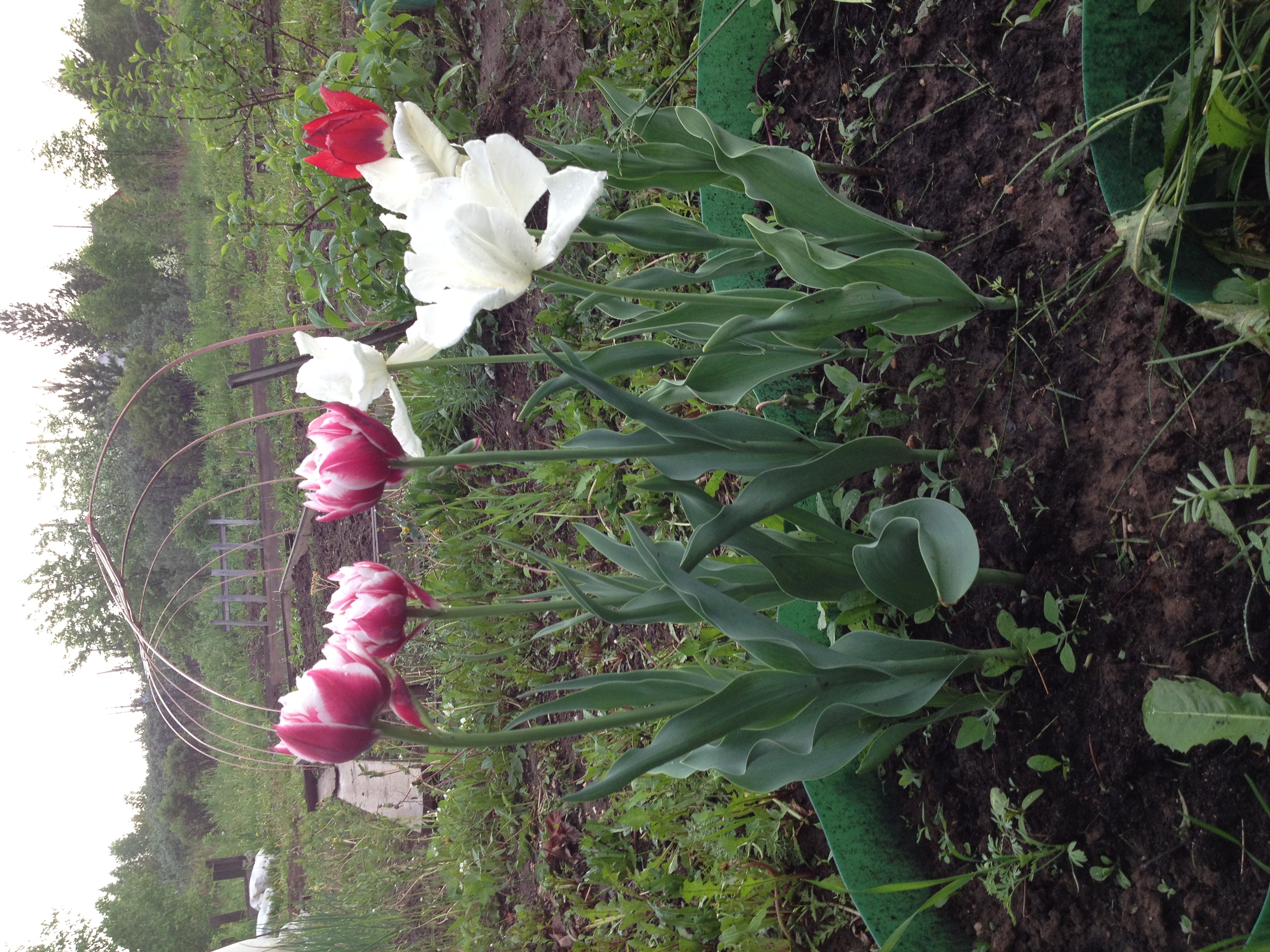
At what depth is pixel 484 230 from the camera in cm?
71

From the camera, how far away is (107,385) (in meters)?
10.5

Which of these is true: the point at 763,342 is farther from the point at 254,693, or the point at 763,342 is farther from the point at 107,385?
the point at 107,385

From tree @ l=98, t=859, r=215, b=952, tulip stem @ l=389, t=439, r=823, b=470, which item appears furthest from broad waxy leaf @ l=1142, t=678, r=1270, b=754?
tree @ l=98, t=859, r=215, b=952

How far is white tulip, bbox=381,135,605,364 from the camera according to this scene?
71 cm

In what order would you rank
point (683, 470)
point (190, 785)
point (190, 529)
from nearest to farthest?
point (683, 470)
point (190, 529)
point (190, 785)

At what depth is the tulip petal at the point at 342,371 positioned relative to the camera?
0.87 m

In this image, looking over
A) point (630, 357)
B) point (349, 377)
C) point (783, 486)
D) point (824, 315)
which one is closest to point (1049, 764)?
point (783, 486)

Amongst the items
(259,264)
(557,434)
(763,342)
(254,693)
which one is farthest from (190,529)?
(763,342)

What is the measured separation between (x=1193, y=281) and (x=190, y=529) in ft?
29.4

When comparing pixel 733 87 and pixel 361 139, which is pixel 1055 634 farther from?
pixel 733 87

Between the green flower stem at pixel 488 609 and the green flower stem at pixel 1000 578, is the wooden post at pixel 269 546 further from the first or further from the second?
the green flower stem at pixel 1000 578

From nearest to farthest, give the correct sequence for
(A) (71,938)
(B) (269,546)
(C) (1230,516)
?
(C) (1230,516), (B) (269,546), (A) (71,938)

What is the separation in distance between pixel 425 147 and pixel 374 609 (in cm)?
51

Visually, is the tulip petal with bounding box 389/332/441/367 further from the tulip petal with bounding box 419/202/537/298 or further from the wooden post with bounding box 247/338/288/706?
the wooden post with bounding box 247/338/288/706
